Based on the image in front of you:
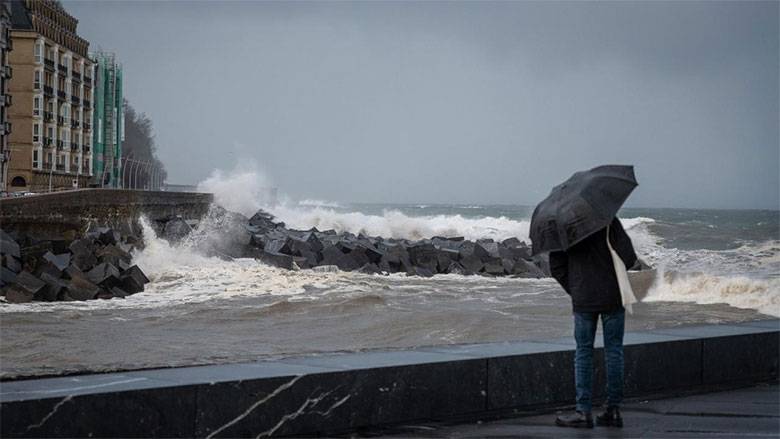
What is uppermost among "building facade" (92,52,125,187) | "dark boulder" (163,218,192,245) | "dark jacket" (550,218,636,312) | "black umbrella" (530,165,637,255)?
"building facade" (92,52,125,187)

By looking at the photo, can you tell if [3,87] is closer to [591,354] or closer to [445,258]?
[445,258]

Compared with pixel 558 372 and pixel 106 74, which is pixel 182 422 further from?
pixel 106 74

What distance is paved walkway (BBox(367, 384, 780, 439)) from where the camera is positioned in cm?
609

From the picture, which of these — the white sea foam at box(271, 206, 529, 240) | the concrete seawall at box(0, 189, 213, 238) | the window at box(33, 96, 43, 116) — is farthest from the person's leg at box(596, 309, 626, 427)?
the window at box(33, 96, 43, 116)

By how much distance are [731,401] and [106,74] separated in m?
78.5

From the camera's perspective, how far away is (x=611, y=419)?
21.1 feet

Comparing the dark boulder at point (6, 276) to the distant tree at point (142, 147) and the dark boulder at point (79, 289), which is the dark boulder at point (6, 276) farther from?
the distant tree at point (142, 147)

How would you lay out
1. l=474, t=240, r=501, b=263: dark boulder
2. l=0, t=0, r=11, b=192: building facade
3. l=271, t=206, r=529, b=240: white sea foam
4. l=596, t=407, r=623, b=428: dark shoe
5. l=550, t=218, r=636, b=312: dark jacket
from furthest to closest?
l=271, t=206, r=529, b=240: white sea foam, l=0, t=0, r=11, b=192: building facade, l=474, t=240, r=501, b=263: dark boulder, l=596, t=407, r=623, b=428: dark shoe, l=550, t=218, r=636, b=312: dark jacket

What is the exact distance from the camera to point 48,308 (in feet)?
64.6

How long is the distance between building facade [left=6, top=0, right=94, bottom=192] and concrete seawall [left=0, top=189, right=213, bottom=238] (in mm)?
24289

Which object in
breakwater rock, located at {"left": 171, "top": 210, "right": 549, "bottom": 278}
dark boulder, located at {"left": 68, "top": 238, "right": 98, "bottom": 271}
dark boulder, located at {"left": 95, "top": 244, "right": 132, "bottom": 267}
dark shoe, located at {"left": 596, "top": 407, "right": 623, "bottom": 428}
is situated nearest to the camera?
dark shoe, located at {"left": 596, "top": 407, "right": 623, "bottom": 428}

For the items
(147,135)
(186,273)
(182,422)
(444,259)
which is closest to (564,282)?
(182,422)

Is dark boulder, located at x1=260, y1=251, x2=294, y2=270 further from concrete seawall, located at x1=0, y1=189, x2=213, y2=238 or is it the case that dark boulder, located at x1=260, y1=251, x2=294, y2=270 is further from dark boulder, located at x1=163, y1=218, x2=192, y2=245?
concrete seawall, located at x1=0, y1=189, x2=213, y2=238

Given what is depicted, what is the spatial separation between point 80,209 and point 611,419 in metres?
26.8
